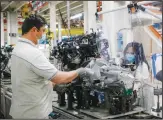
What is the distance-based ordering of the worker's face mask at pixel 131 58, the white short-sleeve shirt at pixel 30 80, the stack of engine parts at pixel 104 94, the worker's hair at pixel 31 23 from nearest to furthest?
the white short-sleeve shirt at pixel 30 80 → the worker's hair at pixel 31 23 → the stack of engine parts at pixel 104 94 → the worker's face mask at pixel 131 58

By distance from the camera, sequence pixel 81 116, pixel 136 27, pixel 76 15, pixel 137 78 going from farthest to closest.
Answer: pixel 76 15 → pixel 136 27 → pixel 137 78 → pixel 81 116

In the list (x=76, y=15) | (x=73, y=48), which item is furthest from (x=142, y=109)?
(x=76, y=15)

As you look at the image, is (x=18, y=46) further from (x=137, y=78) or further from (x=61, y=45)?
(x=137, y=78)

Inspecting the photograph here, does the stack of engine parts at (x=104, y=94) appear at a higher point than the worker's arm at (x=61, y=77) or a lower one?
lower

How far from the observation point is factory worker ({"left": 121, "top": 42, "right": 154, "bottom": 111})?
10.6ft

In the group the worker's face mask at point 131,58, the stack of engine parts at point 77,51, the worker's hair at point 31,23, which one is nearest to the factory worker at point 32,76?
the worker's hair at point 31,23

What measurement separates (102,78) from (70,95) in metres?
0.56

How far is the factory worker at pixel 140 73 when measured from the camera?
10.6 feet

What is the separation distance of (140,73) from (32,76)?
158 centimetres

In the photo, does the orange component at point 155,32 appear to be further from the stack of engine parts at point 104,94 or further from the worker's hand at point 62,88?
the worker's hand at point 62,88

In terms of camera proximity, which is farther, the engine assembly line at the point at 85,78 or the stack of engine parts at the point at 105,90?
the stack of engine parts at the point at 105,90

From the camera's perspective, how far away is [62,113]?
3.18 meters

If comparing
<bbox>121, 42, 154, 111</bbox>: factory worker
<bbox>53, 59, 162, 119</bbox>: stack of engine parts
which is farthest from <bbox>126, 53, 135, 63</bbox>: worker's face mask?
<bbox>53, 59, 162, 119</bbox>: stack of engine parts

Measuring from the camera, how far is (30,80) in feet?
7.51
